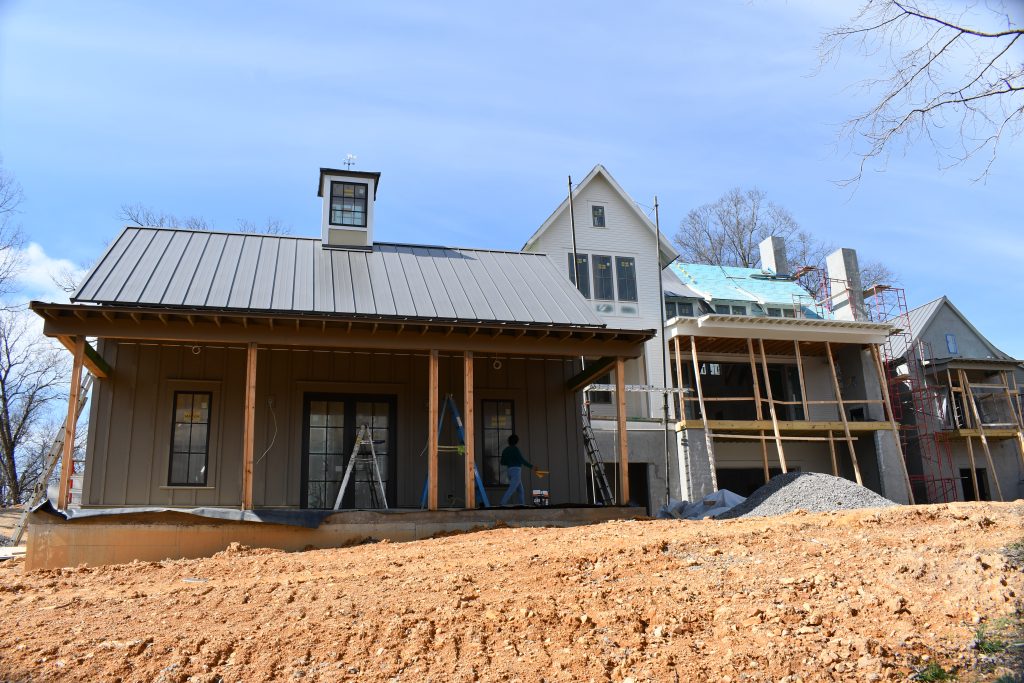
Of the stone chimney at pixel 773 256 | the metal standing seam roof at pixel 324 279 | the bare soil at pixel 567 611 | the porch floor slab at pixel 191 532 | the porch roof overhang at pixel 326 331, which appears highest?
the stone chimney at pixel 773 256

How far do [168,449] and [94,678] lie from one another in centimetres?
773

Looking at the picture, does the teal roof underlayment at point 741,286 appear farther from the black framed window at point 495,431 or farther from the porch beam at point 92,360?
the porch beam at point 92,360

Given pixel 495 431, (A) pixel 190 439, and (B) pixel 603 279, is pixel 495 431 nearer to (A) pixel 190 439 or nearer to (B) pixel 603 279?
(A) pixel 190 439

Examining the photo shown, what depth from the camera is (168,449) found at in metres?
12.8

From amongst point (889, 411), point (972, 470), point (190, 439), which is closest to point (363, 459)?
point (190, 439)

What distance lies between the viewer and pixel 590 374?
546 inches

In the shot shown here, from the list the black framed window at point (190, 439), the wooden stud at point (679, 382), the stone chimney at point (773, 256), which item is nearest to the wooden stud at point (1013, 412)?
the stone chimney at point (773, 256)

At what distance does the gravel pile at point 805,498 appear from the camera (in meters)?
12.3

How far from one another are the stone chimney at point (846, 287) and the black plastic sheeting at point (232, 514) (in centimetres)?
2107

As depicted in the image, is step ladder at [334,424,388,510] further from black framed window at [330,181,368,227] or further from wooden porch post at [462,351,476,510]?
black framed window at [330,181,368,227]

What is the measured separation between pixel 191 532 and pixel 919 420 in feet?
74.4

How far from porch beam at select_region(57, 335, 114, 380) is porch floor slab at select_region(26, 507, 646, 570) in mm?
2424

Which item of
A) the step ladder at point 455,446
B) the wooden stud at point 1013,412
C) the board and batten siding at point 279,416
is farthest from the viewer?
the wooden stud at point 1013,412

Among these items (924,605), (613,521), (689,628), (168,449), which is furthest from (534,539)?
(168,449)
